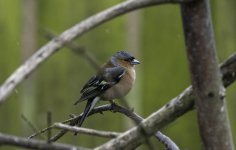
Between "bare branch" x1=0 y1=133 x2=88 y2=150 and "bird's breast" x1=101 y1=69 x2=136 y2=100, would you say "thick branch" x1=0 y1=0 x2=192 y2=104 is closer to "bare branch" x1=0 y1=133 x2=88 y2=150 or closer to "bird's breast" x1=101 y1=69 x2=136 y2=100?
"bare branch" x1=0 y1=133 x2=88 y2=150

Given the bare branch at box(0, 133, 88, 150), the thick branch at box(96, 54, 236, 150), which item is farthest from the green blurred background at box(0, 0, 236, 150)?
the bare branch at box(0, 133, 88, 150)

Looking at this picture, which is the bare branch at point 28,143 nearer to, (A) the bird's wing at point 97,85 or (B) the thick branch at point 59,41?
(B) the thick branch at point 59,41

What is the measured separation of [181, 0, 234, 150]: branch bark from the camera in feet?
4.63

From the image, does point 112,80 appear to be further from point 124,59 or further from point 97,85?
point 124,59

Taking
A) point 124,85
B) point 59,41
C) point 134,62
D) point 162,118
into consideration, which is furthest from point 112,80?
point 59,41

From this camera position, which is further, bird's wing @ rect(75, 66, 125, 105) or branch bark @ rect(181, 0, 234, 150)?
bird's wing @ rect(75, 66, 125, 105)

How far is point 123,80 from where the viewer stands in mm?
4820

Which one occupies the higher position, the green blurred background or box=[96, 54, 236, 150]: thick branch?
the green blurred background

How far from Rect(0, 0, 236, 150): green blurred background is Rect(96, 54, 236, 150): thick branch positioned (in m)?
3.73

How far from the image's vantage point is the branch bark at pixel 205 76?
1.41 m

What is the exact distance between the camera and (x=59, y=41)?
1230 millimetres

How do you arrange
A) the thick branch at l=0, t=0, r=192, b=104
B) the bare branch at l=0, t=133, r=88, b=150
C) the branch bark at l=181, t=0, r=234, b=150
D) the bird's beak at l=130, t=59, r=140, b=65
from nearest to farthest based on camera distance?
the thick branch at l=0, t=0, r=192, b=104
the bare branch at l=0, t=133, r=88, b=150
the branch bark at l=181, t=0, r=234, b=150
the bird's beak at l=130, t=59, r=140, b=65

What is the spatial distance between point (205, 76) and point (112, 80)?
128 inches

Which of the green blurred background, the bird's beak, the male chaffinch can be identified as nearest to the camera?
the male chaffinch
